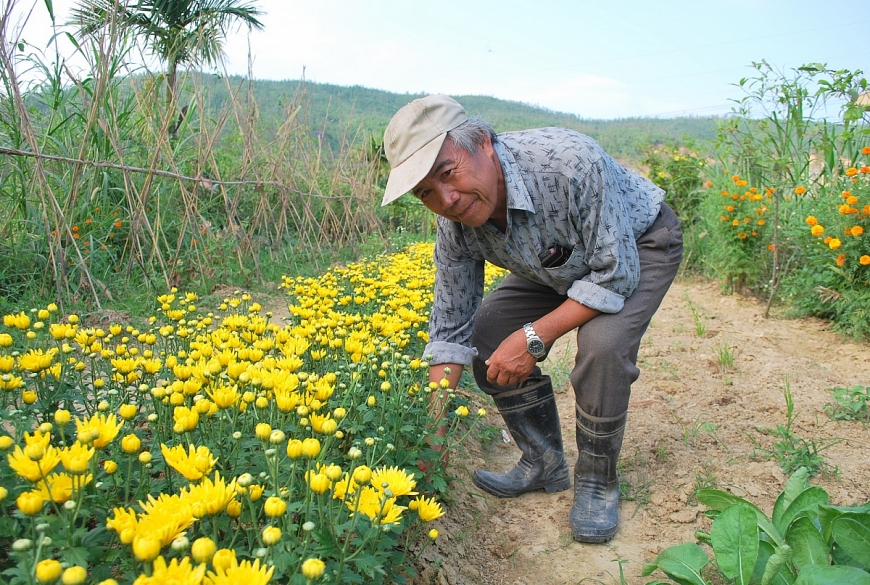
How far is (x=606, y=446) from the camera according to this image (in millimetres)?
2457

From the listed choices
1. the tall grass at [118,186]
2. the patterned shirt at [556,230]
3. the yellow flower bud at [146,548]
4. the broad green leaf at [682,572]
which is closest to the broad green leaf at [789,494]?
the broad green leaf at [682,572]

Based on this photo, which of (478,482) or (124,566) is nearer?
(124,566)

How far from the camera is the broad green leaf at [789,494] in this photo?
2053 mm

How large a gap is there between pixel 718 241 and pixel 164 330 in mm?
5679

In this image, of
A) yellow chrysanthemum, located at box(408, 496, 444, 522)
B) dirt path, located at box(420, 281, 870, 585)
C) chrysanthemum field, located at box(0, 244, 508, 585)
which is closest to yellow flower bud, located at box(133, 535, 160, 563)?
chrysanthemum field, located at box(0, 244, 508, 585)

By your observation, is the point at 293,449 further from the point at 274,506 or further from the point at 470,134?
the point at 470,134

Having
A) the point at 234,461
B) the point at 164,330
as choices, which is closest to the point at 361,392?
the point at 234,461

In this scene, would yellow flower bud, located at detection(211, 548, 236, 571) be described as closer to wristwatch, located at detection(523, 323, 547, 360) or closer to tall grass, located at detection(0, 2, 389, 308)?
wristwatch, located at detection(523, 323, 547, 360)

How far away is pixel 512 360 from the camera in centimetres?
234

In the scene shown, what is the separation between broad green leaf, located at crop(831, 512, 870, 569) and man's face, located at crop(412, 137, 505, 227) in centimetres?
138

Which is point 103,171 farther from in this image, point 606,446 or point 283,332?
point 606,446

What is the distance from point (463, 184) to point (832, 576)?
1478 millimetres

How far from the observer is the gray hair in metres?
2.06

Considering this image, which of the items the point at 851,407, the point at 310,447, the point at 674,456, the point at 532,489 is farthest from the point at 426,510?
the point at 851,407
